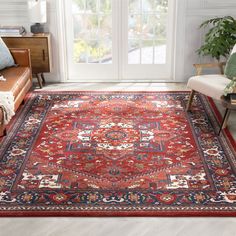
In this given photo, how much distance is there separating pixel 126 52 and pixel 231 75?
1.82 meters

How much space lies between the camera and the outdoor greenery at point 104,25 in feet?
20.4

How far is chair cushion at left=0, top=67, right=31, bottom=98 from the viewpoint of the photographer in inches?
193

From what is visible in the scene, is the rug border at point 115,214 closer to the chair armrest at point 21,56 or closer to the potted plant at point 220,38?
the chair armrest at point 21,56

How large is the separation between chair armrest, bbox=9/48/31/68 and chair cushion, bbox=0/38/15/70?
95 millimetres

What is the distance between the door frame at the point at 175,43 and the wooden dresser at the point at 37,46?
0.30m

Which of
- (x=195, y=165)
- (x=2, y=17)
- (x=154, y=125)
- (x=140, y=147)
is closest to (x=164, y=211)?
(x=195, y=165)

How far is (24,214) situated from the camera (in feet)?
10.9

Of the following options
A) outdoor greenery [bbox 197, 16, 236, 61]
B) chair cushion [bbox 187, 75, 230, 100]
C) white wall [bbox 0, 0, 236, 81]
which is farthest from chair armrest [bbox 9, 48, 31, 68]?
outdoor greenery [bbox 197, 16, 236, 61]

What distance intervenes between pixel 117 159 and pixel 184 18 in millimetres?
2746

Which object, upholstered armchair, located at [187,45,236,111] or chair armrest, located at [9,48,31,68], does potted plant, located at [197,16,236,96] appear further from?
chair armrest, located at [9,48,31,68]

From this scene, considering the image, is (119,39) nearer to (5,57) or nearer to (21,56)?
(21,56)

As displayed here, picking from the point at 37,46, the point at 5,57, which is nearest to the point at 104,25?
the point at 37,46

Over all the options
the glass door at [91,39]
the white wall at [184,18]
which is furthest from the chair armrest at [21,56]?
the glass door at [91,39]

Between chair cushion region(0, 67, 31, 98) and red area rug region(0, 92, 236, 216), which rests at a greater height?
chair cushion region(0, 67, 31, 98)
